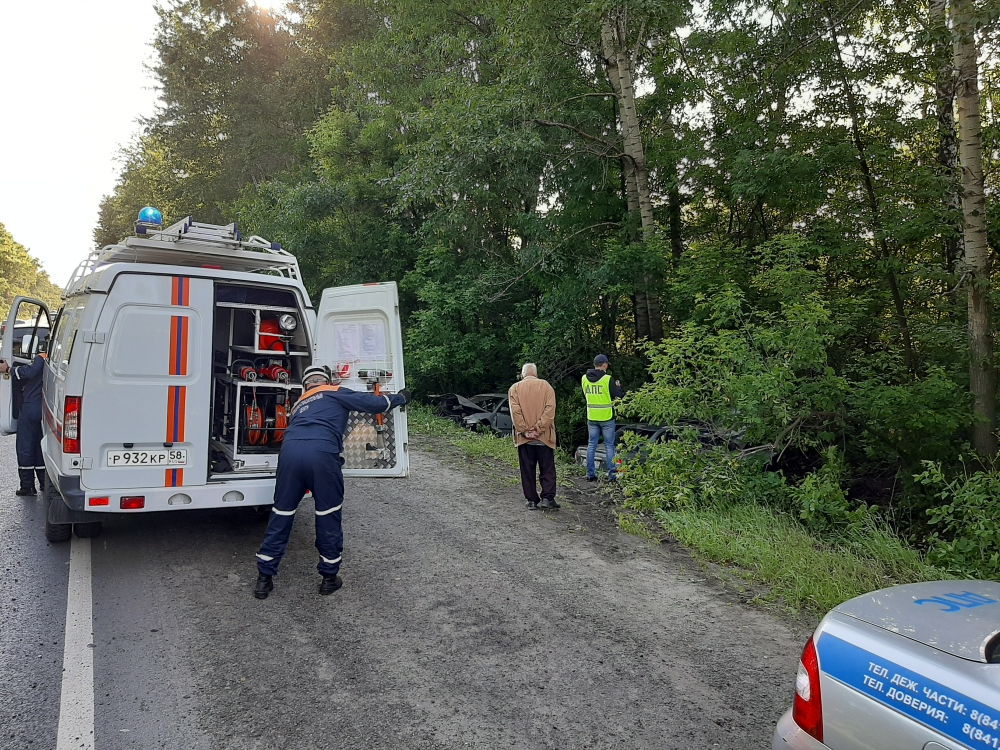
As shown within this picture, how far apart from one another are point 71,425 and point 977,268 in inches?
382

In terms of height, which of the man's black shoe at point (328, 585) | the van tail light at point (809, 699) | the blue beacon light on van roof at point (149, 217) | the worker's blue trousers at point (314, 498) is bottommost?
the man's black shoe at point (328, 585)

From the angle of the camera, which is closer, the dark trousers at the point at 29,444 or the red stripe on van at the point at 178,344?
the red stripe on van at the point at 178,344

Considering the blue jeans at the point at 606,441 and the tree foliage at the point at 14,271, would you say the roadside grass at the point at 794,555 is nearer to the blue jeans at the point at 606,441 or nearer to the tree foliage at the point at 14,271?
the blue jeans at the point at 606,441

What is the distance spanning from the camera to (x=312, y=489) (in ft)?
15.8

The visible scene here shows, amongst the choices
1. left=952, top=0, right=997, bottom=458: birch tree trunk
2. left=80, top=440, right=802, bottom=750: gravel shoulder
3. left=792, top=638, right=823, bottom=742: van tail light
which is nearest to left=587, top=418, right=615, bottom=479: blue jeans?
left=80, top=440, right=802, bottom=750: gravel shoulder

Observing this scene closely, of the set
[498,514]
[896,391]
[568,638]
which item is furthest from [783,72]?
[568,638]

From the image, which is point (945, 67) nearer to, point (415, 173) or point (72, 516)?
point (415, 173)

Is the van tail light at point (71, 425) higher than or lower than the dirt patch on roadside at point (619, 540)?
higher

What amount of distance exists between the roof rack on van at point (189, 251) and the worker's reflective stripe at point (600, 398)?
4250 mm

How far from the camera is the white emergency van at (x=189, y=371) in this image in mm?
4934

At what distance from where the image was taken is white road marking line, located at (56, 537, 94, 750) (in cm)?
304

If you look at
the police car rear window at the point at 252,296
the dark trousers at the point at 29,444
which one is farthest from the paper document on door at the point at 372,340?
the dark trousers at the point at 29,444

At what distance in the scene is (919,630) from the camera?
2.08 metres

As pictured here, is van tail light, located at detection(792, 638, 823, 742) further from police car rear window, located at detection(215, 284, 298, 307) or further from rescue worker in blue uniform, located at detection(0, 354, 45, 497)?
rescue worker in blue uniform, located at detection(0, 354, 45, 497)
